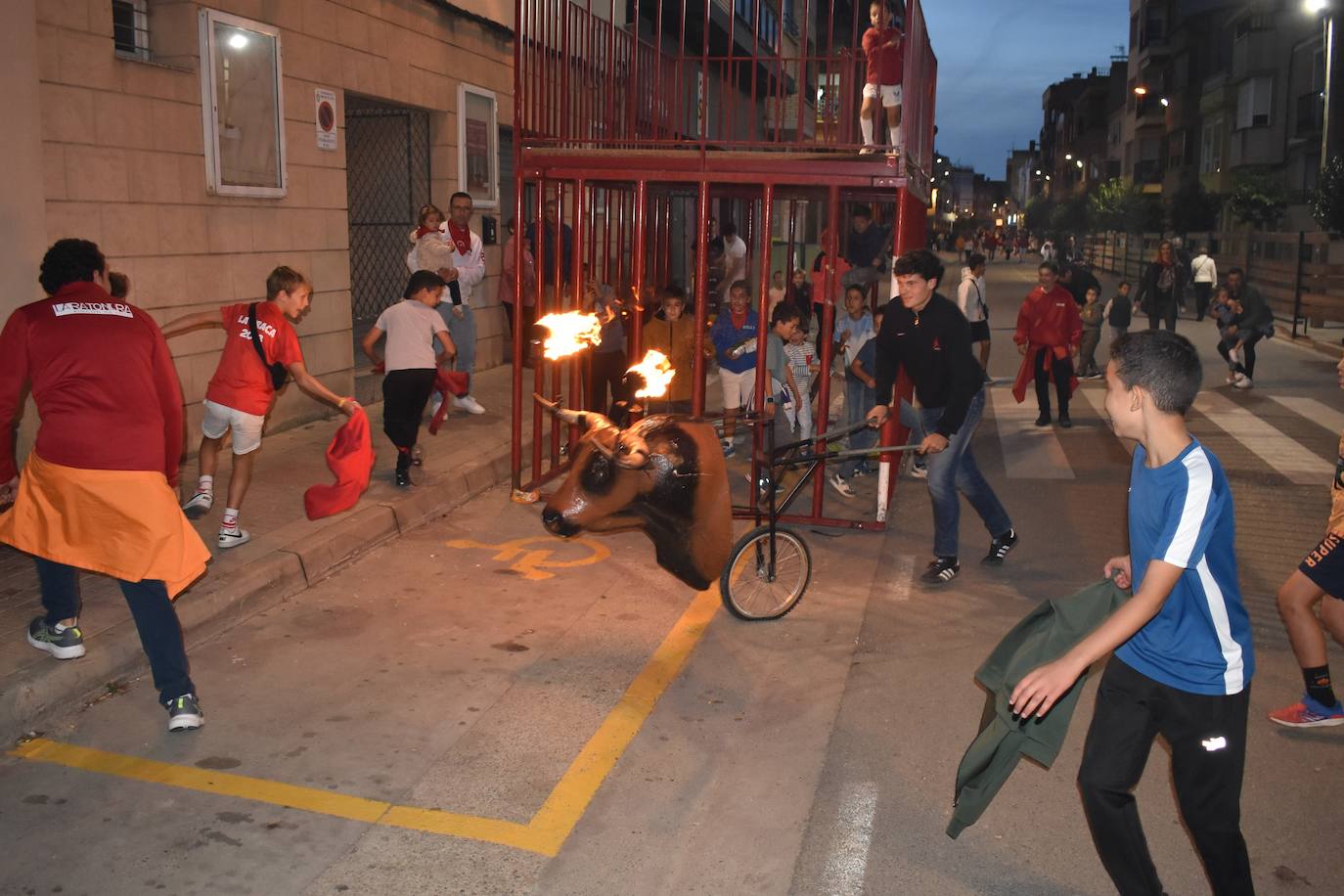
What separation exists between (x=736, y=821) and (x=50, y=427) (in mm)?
3125

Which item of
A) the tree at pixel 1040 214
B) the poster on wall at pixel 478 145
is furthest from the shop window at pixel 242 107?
the tree at pixel 1040 214

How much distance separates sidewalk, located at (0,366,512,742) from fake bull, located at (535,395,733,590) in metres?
1.93

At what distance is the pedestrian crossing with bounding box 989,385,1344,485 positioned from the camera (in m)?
10.8

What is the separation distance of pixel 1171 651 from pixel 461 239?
32.1 feet

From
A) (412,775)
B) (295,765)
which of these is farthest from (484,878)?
(295,765)

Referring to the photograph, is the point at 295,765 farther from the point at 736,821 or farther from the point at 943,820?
the point at 943,820

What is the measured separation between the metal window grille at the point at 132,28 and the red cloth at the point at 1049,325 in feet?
28.0

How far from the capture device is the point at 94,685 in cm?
546

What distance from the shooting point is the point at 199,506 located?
25.7ft

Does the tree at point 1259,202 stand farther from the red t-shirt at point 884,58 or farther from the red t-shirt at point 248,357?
the red t-shirt at point 248,357

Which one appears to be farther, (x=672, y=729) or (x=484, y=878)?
(x=672, y=729)

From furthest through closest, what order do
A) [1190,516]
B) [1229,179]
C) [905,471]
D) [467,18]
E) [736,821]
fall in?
[1229,179] < [467,18] < [905,471] < [736,821] < [1190,516]

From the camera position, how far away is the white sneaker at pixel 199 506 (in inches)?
308

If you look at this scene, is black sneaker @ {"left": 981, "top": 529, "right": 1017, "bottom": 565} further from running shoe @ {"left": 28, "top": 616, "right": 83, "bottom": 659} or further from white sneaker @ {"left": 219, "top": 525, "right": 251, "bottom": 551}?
running shoe @ {"left": 28, "top": 616, "right": 83, "bottom": 659}
